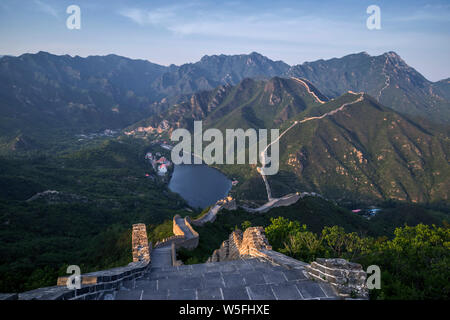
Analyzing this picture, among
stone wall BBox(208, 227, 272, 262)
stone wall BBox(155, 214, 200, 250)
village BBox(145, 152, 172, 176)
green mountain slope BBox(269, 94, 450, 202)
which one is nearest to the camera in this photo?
stone wall BBox(208, 227, 272, 262)

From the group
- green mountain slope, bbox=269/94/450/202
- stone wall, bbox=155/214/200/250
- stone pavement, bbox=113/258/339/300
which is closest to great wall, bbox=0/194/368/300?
stone pavement, bbox=113/258/339/300

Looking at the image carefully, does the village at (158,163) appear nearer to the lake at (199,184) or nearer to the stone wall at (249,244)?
the lake at (199,184)

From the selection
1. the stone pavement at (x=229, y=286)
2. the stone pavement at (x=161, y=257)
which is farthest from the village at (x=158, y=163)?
the stone pavement at (x=229, y=286)

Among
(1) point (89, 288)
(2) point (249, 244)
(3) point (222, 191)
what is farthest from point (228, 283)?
(3) point (222, 191)

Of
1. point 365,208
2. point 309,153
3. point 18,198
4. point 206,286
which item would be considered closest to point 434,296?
point 206,286

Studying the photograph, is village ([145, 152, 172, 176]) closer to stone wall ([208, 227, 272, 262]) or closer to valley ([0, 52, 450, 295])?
valley ([0, 52, 450, 295])

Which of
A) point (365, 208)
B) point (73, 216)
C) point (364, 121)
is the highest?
point (364, 121)

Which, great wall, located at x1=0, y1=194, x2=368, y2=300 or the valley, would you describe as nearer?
great wall, located at x1=0, y1=194, x2=368, y2=300
